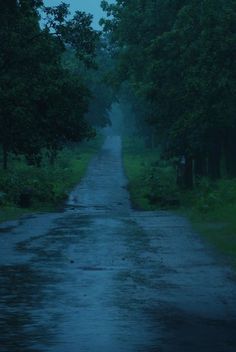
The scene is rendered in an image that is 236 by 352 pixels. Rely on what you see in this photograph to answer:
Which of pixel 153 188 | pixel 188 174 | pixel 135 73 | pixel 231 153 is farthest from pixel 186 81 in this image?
pixel 135 73

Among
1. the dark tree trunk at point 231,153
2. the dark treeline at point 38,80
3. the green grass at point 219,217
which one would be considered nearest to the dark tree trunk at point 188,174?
the dark tree trunk at point 231,153

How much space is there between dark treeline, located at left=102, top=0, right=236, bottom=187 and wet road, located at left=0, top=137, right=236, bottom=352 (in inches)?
626

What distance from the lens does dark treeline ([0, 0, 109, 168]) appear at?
26.8m

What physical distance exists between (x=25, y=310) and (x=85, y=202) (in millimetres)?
Answer: 29155

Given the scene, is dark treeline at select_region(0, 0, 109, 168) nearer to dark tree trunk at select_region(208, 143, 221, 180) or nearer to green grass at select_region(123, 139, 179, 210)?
green grass at select_region(123, 139, 179, 210)

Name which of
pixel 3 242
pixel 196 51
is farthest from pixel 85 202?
pixel 3 242

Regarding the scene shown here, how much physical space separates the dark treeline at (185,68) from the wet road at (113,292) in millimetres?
15910

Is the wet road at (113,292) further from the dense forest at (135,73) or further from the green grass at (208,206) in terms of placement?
the dense forest at (135,73)

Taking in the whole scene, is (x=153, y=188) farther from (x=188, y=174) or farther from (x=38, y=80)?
(x=38, y=80)

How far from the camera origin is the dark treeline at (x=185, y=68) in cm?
3484

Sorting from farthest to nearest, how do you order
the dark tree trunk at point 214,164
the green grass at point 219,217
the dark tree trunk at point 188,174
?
the dark tree trunk at point 188,174, the dark tree trunk at point 214,164, the green grass at point 219,217

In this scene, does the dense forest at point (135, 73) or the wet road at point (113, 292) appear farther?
the dense forest at point (135, 73)

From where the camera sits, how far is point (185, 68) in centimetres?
3847

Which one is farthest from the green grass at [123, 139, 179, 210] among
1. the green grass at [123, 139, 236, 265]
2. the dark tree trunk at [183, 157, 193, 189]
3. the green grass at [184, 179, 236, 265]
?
the green grass at [184, 179, 236, 265]
